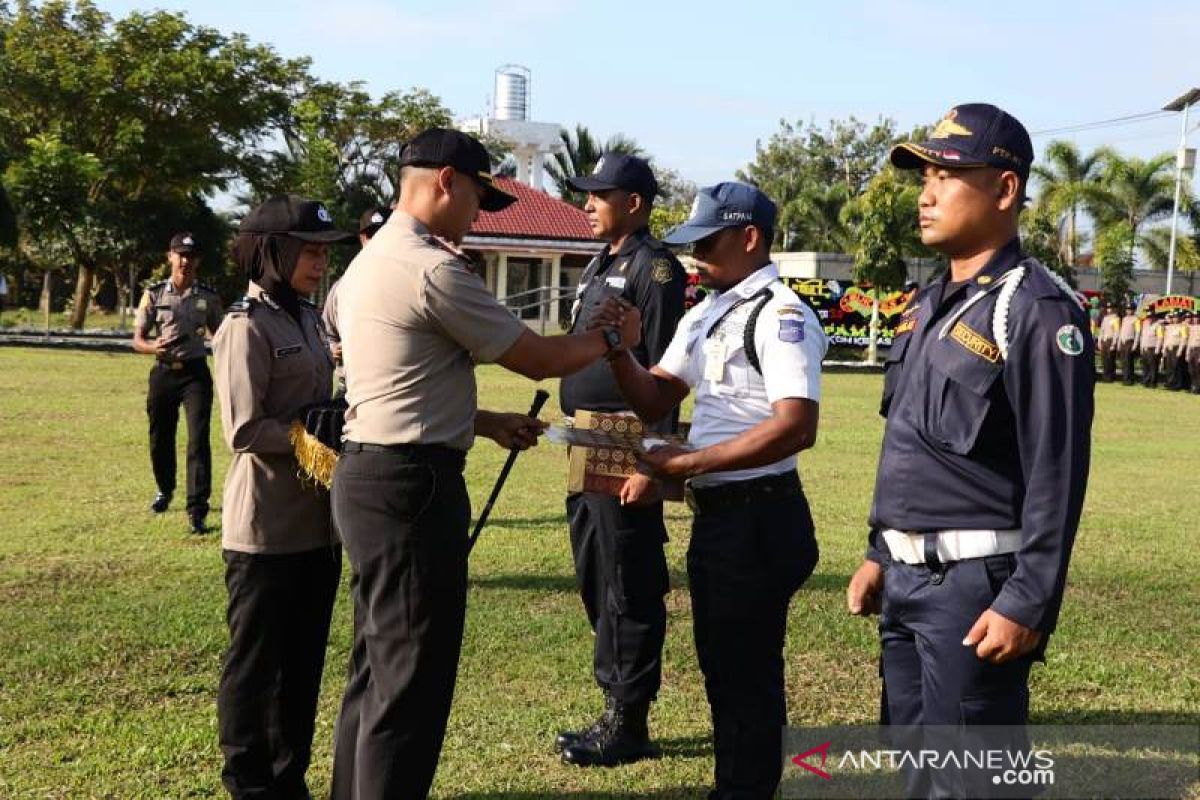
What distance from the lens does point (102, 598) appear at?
23.7 feet

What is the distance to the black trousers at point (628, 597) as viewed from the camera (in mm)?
5082

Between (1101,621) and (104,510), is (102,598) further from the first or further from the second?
(1101,621)

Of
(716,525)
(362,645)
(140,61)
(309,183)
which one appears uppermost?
(140,61)

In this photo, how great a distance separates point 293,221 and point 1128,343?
30.7 meters

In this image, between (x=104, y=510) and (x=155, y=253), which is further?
(x=155, y=253)

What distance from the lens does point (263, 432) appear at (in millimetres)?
4340

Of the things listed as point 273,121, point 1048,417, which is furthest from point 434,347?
point 273,121

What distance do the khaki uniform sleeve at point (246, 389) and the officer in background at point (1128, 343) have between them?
100ft

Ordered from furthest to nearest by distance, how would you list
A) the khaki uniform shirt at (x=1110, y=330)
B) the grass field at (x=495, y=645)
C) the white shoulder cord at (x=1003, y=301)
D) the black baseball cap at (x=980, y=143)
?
1. the khaki uniform shirt at (x=1110, y=330)
2. the grass field at (x=495, y=645)
3. the black baseball cap at (x=980, y=143)
4. the white shoulder cord at (x=1003, y=301)

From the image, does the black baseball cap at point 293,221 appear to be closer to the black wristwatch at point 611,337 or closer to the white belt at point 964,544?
the black wristwatch at point 611,337

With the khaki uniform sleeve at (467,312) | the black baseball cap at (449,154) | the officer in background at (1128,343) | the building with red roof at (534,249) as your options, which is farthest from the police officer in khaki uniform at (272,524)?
the building with red roof at (534,249)

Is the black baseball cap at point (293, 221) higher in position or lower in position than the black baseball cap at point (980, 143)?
lower

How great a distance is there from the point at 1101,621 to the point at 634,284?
374 centimetres

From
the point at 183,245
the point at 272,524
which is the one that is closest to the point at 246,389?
the point at 272,524
